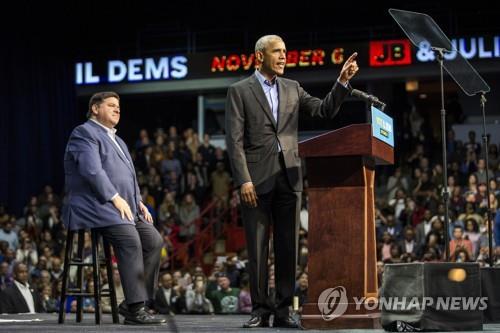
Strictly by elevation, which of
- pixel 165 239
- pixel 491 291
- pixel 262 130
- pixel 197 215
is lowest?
pixel 491 291

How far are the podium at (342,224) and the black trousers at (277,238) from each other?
27 centimetres

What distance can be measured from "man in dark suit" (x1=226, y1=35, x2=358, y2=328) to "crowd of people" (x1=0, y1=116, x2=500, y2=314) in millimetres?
5804

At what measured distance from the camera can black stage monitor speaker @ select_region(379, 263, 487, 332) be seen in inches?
173

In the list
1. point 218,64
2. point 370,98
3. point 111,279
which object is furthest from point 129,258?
point 218,64

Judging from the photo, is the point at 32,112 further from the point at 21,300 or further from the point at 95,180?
the point at 95,180

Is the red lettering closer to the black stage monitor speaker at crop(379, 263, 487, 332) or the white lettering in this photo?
the white lettering

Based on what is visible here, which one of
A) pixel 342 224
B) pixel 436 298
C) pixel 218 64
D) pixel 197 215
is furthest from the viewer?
pixel 218 64

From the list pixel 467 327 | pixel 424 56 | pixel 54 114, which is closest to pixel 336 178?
pixel 467 327

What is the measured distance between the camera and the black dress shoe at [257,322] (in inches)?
196

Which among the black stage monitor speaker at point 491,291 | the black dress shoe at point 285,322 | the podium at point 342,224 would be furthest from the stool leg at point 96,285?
the black stage monitor speaker at point 491,291

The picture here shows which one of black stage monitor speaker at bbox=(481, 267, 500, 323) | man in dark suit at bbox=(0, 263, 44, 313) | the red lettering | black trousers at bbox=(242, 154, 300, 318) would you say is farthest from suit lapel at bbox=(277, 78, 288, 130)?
the red lettering

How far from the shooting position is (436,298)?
4387mm

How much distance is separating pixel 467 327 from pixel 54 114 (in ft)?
49.4

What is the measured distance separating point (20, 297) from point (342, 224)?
24.4ft
